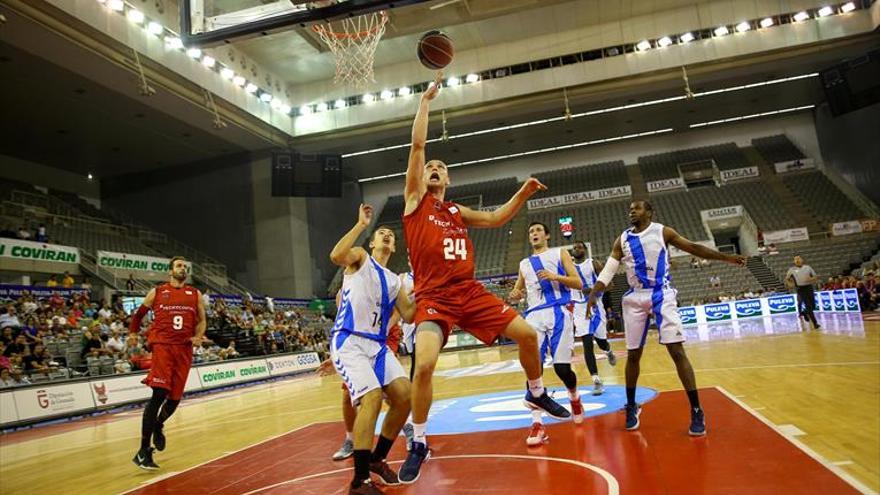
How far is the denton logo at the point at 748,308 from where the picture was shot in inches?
909

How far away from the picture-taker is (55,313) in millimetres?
15805

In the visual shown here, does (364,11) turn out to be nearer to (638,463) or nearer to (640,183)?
(638,463)

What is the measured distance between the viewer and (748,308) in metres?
23.2

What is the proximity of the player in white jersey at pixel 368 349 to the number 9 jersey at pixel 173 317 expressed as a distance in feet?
9.37

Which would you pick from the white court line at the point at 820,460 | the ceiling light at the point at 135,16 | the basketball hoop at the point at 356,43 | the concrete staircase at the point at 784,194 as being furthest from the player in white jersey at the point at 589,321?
the concrete staircase at the point at 784,194

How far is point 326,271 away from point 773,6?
81.6ft

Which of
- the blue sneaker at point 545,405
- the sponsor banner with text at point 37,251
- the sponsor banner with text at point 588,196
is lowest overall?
the blue sneaker at point 545,405

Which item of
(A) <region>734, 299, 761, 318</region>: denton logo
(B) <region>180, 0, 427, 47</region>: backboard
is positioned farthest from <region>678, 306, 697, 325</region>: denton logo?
(B) <region>180, 0, 427, 47</region>: backboard

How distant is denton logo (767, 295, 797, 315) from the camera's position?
73.8ft

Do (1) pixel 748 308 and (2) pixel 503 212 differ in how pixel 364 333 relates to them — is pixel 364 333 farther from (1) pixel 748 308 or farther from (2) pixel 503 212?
(1) pixel 748 308

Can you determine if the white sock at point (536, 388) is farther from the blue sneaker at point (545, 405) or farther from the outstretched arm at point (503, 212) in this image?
the outstretched arm at point (503, 212)

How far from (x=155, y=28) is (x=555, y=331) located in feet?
62.0

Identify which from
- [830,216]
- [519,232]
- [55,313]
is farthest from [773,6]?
[55,313]

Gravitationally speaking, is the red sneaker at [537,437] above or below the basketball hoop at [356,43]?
below
